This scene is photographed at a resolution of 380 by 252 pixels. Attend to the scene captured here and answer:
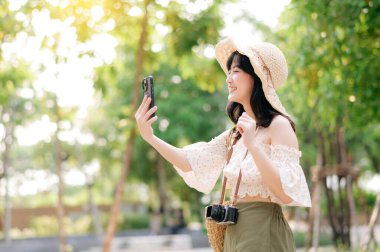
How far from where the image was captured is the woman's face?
3.14 m

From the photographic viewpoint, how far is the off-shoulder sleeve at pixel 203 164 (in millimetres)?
3338

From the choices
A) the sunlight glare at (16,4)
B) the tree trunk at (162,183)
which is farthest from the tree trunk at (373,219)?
the tree trunk at (162,183)

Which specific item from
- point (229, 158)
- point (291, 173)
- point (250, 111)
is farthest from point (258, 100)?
point (291, 173)

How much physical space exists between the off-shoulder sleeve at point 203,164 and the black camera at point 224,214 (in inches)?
12.6

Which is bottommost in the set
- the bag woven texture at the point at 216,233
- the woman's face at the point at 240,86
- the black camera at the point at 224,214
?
the bag woven texture at the point at 216,233

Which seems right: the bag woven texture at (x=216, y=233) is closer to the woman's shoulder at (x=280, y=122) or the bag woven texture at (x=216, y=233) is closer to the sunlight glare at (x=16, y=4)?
the woman's shoulder at (x=280, y=122)

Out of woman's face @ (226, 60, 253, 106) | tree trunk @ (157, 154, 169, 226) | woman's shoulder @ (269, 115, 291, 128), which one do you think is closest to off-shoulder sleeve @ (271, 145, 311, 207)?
woman's shoulder @ (269, 115, 291, 128)

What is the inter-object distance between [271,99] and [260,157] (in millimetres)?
388

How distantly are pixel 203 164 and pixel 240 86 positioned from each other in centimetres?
43

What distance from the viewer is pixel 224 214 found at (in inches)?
119

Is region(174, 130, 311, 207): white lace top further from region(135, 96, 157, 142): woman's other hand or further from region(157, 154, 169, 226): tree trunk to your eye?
region(157, 154, 169, 226): tree trunk

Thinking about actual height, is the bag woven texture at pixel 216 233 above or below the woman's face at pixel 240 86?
below

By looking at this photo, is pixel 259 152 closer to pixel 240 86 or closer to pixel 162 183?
Result: pixel 240 86

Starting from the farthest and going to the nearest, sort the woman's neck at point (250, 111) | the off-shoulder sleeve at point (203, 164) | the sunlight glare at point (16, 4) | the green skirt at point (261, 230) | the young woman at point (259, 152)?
the sunlight glare at point (16, 4) < the off-shoulder sleeve at point (203, 164) < the woman's neck at point (250, 111) < the green skirt at point (261, 230) < the young woman at point (259, 152)
